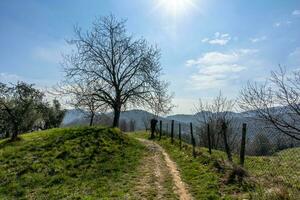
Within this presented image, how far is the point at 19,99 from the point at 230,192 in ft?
86.2

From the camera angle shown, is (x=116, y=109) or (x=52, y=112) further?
(x=52, y=112)

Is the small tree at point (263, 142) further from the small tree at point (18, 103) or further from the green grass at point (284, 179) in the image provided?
the small tree at point (18, 103)

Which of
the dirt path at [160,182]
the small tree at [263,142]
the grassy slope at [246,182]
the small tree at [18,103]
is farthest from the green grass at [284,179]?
the small tree at [18,103]

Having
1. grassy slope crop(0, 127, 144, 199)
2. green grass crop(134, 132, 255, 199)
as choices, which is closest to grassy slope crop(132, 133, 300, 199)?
green grass crop(134, 132, 255, 199)

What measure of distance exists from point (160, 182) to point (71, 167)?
17.6 feet

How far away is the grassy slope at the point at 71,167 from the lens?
41.8ft

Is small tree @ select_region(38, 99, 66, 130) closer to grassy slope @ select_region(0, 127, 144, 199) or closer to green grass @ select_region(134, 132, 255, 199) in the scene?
grassy slope @ select_region(0, 127, 144, 199)

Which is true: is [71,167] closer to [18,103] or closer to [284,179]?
[284,179]

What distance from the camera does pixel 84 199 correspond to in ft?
36.7

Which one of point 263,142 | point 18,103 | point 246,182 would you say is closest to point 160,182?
point 246,182

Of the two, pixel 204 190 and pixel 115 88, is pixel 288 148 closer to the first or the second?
pixel 204 190

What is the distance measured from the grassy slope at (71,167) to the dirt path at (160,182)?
0.53 metres

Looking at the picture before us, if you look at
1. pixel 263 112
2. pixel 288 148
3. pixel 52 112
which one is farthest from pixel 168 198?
pixel 52 112

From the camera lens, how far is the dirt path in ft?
37.6
